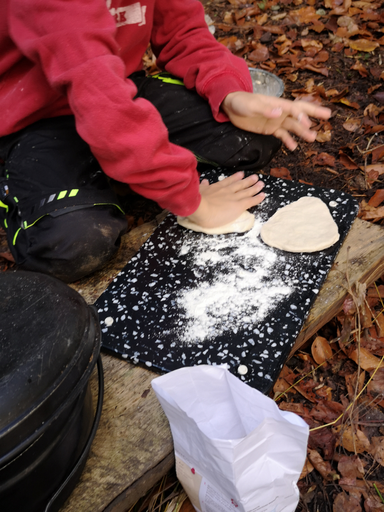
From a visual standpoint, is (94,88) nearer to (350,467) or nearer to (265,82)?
(350,467)

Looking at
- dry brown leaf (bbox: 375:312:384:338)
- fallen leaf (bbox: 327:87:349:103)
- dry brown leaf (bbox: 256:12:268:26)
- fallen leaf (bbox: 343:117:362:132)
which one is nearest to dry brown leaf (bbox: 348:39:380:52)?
fallen leaf (bbox: 327:87:349:103)

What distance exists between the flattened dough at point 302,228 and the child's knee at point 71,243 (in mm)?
515

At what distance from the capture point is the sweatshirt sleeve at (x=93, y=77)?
104cm

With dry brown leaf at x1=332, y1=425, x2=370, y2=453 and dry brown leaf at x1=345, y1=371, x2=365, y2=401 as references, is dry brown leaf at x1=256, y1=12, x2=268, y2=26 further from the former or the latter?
dry brown leaf at x1=332, y1=425, x2=370, y2=453

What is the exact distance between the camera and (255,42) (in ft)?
9.39

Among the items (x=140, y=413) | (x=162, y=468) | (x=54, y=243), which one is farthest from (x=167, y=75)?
(x=162, y=468)

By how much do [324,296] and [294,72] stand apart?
74.0 inches

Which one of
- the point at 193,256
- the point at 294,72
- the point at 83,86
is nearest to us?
the point at 83,86

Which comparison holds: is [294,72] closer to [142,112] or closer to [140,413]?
[142,112]

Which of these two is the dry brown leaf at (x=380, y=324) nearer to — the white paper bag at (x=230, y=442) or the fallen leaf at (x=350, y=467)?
the fallen leaf at (x=350, y=467)

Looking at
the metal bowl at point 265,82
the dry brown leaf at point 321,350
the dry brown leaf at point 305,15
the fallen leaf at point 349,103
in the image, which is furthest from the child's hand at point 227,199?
the dry brown leaf at point 305,15

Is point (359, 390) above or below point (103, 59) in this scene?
below

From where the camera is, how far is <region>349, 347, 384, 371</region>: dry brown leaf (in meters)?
1.25

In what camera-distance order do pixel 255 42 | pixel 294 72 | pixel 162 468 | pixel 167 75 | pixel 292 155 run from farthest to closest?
pixel 255 42 < pixel 294 72 < pixel 292 155 < pixel 167 75 < pixel 162 468
